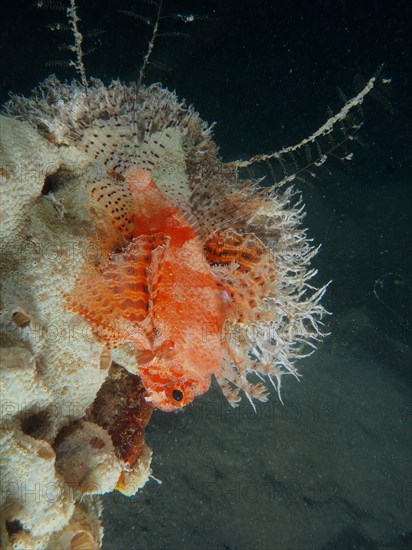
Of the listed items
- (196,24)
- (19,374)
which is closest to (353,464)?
(19,374)

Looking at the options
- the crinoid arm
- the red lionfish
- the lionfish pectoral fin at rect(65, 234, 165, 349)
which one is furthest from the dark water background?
the lionfish pectoral fin at rect(65, 234, 165, 349)

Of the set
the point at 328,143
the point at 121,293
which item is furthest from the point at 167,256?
the point at 328,143

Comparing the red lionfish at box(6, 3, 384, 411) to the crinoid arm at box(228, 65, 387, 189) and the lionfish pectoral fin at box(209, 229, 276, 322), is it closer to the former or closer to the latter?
the lionfish pectoral fin at box(209, 229, 276, 322)

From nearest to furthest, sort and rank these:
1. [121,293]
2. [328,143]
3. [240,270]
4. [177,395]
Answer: [121,293]
[177,395]
[240,270]
[328,143]

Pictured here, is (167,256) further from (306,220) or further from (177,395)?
(306,220)

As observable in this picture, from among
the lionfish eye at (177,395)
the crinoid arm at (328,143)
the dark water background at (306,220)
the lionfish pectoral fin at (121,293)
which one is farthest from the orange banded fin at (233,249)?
the dark water background at (306,220)

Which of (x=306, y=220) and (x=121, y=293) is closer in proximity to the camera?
(x=121, y=293)

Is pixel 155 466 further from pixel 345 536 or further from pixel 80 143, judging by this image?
pixel 80 143
